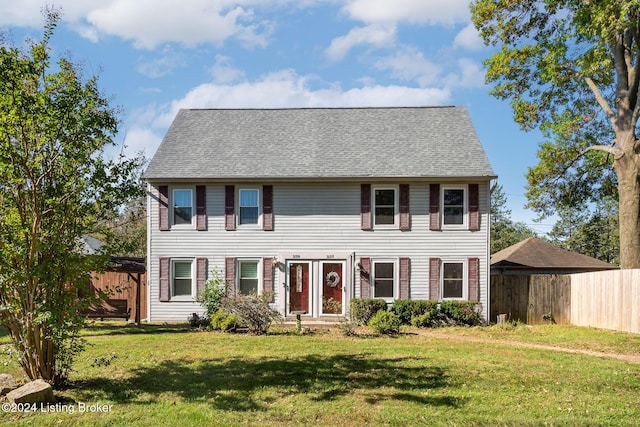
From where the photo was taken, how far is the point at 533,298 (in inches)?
712

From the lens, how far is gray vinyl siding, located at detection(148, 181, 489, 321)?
1795 centimetres

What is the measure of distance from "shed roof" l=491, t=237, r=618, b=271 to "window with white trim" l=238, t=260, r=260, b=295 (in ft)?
45.2

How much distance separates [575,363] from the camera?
1016cm

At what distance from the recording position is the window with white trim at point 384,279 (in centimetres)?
1792

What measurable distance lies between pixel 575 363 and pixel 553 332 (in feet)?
18.3

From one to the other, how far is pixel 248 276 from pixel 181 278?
2341 millimetres

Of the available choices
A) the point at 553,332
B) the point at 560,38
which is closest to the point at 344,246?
the point at 553,332

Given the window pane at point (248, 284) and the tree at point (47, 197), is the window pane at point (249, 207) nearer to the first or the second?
the window pane at point (248, 284)

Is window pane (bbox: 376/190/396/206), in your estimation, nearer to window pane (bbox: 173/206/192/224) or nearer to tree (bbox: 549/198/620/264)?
window pane (bbox: 173/206/192/224)

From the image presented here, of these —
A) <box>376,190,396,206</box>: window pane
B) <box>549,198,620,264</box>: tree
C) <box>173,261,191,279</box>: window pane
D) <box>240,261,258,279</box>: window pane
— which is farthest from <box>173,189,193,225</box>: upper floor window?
<box>549,198,620,264</box>: tree

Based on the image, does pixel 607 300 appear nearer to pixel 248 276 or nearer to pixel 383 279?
pixel 383 279

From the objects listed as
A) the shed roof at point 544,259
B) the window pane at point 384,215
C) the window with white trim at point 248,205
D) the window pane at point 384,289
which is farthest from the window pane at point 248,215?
the shed roof at point 544,259

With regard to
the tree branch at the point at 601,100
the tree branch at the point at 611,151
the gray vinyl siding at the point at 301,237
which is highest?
the tree branch at the point at 601,100

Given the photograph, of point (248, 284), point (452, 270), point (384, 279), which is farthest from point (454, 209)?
point (248, 284)
